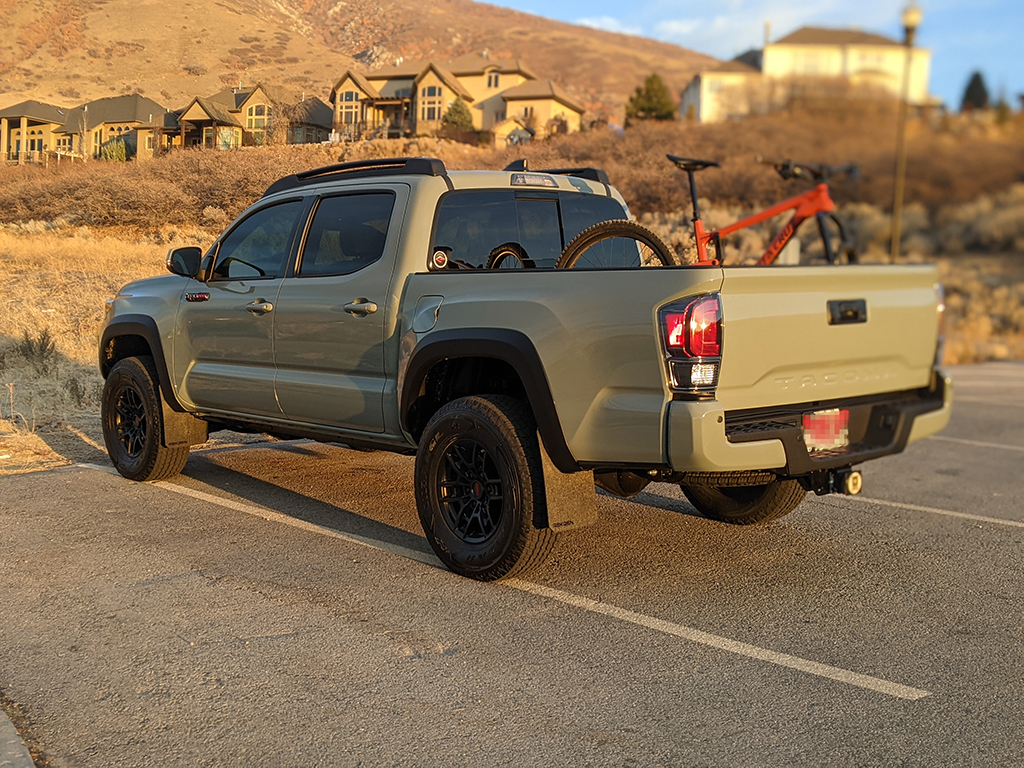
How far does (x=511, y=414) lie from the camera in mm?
4887

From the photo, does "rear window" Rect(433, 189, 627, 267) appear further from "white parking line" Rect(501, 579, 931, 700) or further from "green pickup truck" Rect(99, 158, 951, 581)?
"white parking line" Rect(501, 579, 931, 700)

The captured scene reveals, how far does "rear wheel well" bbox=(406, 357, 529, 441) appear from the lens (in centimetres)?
524

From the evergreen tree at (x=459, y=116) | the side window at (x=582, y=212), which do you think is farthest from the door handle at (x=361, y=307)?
the evergreen tree at (x=459, y=116)

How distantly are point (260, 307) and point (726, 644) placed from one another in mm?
3470

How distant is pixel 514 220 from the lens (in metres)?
6.02

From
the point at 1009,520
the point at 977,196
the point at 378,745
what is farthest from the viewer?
the point at 977,196

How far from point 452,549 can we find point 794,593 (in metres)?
1.65

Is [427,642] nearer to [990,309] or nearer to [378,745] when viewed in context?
[378,745]

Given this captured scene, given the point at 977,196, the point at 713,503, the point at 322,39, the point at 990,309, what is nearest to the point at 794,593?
the point at 713,503

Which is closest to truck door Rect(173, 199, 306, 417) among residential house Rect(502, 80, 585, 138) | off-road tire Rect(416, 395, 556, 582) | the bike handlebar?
off-road tire Rect(416, 395, 556, 582)

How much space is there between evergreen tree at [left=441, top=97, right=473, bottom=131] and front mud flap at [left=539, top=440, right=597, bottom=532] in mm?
9754

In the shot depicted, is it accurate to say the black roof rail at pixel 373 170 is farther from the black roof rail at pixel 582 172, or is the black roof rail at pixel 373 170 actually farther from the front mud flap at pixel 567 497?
the front mud flap at pixel 567 497

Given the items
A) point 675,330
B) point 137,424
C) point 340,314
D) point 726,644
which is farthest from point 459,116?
point 726,644

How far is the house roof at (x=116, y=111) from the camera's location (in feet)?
40.6
